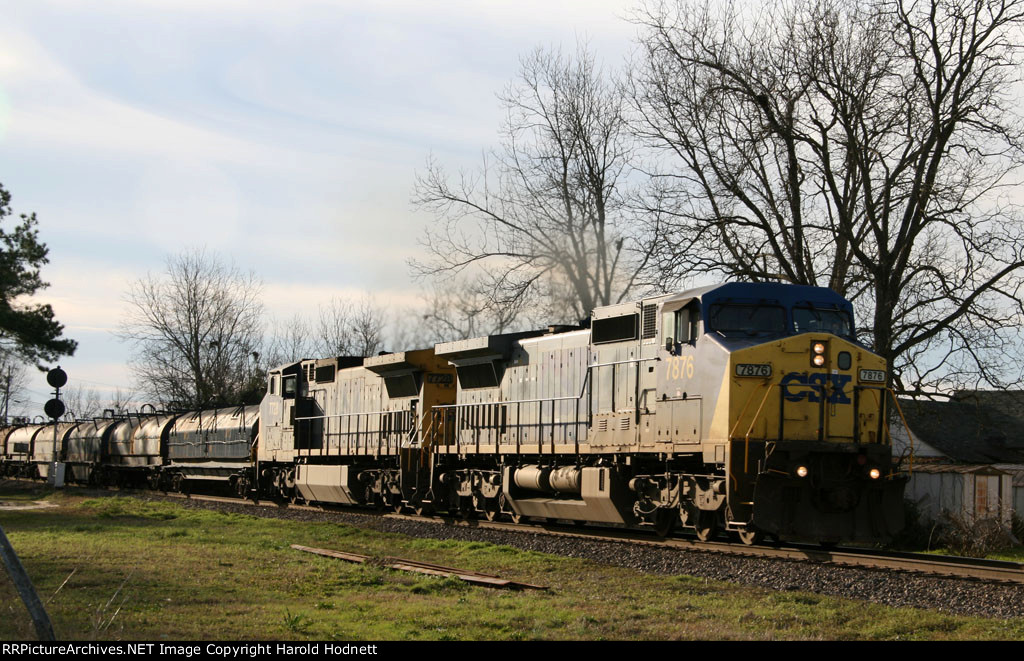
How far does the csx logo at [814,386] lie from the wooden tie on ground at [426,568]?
179 inches

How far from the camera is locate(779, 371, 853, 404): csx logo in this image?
1315cm

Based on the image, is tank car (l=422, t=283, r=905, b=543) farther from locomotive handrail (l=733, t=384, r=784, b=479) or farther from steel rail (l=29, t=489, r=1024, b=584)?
steel rail (l=29, t=489, r=1024, b=584)

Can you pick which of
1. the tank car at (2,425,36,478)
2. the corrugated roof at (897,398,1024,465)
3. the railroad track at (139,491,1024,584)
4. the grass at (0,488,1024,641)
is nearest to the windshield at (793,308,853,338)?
the railroad track at (139,491,1024,584)

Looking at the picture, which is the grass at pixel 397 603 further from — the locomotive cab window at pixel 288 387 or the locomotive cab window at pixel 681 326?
the locomotive cab window at pixel 288 387

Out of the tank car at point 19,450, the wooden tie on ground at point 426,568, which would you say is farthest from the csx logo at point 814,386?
the tank car at point 19,450

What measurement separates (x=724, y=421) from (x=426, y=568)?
14.1 feet

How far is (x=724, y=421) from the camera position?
13.1 m

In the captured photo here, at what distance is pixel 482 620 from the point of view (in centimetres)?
848

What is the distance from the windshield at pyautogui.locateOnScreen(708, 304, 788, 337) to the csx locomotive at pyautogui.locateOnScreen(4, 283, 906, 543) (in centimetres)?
2

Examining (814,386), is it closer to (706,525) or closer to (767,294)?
(767,294)

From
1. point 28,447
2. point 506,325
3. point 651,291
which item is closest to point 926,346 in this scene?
point 651,291

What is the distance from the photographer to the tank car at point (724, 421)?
508 inches

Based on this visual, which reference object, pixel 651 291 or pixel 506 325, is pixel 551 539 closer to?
pixel 651 291
